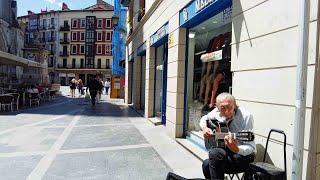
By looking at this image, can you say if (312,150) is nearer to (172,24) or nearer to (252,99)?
(252,99)

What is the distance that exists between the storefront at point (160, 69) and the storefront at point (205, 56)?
209 centimetres

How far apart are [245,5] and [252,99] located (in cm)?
123

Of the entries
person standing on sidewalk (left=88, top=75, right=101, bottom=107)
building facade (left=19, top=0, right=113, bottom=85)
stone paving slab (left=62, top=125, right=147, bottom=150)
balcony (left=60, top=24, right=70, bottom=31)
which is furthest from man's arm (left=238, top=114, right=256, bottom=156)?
balcony (left=60, top=24, right=70, bottom=31)

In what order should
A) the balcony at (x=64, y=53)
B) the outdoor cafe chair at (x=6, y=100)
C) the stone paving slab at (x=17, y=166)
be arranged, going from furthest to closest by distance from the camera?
the balcony at (x=64, y=53)
the outdoor cafe chair at (x=6, y=100)
the stone paving slab at (x=17, y=166)

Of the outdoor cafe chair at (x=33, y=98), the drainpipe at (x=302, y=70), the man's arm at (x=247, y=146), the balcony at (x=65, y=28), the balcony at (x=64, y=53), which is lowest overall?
the outdoor cafe chair at (x=33, y=98)

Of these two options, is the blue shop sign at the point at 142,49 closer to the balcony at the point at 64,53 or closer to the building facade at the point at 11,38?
the building facade at the point at 11,38

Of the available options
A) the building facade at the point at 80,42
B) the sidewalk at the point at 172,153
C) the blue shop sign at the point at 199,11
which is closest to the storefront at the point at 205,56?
the blue shop sign at the point at 199,11

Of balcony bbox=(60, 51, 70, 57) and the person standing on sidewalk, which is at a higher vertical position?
balcony bbox=(60, 51, 70, 57)

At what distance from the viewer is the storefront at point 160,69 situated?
12.2 metres

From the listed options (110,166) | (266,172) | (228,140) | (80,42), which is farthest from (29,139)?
(80,42)

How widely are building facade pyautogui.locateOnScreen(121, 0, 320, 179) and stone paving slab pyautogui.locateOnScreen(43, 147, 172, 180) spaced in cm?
140

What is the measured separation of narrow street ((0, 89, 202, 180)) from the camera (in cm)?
641

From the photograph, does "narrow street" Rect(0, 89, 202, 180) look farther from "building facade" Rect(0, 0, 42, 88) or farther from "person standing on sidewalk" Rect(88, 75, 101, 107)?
"building facade" Rect(0, 0, 42, 88)

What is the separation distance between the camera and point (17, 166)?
6773 millimetres
